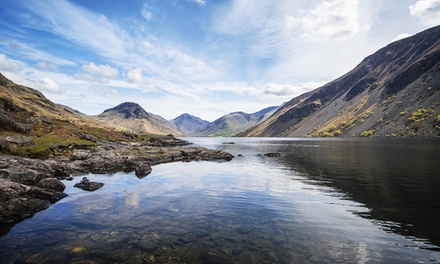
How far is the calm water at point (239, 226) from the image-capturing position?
13922mm

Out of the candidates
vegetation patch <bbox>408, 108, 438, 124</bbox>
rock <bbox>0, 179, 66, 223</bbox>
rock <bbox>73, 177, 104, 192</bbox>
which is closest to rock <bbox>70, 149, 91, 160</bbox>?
rock <bbox>73, 177, 104, 192</bbox>

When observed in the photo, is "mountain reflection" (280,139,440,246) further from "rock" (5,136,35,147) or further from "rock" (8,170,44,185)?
"rock" (5,136,35,147)

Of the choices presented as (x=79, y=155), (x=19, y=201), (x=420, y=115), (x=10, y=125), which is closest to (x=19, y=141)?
(x=10, y=125)

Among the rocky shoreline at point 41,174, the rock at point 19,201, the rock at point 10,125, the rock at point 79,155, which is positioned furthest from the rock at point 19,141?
the rock at point 19,201

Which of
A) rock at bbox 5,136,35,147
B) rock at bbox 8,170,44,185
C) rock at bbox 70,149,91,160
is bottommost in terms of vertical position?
rock at bbox 8,170,44,185

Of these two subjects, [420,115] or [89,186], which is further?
[420,115]

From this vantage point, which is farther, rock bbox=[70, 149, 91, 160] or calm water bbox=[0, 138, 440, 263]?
rock bbox=[70, 149, 91, 160]

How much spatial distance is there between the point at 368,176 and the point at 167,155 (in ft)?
161

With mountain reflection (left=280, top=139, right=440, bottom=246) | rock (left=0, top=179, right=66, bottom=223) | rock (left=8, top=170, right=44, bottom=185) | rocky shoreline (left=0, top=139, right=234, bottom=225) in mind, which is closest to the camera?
mountain reflection (left=280, top=139, right=440, bottom=246)

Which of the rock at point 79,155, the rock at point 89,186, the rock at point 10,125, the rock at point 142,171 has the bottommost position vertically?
the rock at point 89,186

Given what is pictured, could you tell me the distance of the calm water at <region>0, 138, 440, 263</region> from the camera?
13.9 m

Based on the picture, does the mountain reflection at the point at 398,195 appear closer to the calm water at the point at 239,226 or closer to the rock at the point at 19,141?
the calm water at the point at 239,226

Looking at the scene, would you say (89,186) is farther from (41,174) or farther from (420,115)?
(420,115)

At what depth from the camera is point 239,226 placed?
18578 mm
